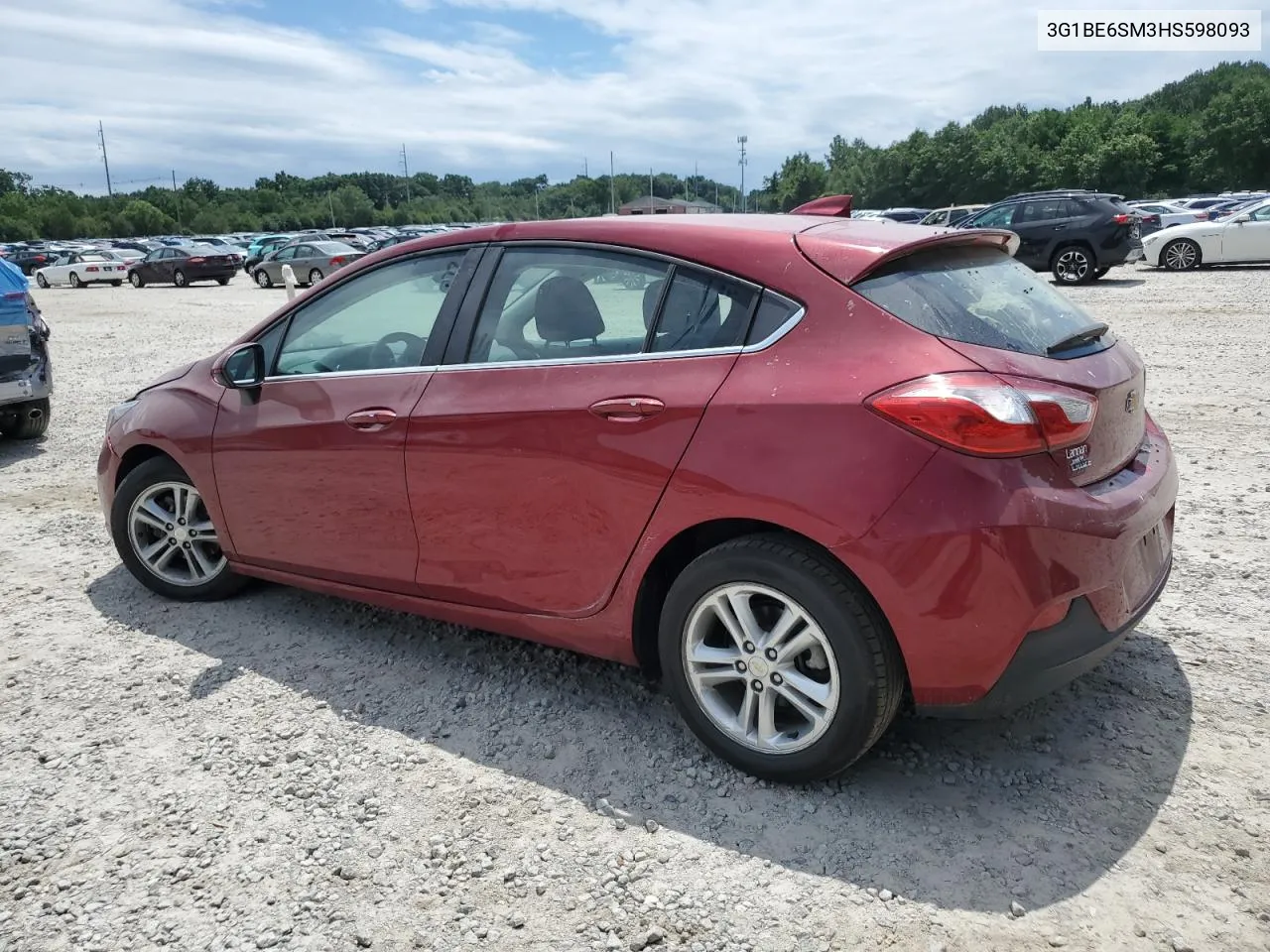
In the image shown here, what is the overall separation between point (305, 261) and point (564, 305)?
95.5 feet

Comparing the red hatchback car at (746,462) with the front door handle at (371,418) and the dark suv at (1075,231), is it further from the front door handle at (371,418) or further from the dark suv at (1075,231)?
the dark suv at (1075,231)

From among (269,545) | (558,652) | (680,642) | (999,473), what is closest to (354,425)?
(269,545)

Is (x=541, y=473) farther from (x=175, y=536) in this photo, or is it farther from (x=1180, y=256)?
(x=1180, y=256)

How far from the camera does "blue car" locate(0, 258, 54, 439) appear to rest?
25.0ft

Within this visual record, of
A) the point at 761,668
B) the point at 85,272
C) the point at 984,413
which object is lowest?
the point at 85,272

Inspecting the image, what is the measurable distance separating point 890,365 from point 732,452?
19.7 inches

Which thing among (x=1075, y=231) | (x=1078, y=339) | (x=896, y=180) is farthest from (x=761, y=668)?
(x=896, y=180)

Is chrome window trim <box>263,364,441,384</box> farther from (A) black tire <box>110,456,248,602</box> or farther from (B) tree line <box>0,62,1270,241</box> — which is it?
(B) tree line <box>0,62,1270,241</box>

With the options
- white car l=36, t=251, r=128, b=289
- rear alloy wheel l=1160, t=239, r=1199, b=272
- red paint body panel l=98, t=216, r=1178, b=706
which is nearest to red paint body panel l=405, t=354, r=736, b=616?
red paint body panel l=98, t=216, r=1178, b=706

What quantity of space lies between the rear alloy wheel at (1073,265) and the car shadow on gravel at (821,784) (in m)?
16.7

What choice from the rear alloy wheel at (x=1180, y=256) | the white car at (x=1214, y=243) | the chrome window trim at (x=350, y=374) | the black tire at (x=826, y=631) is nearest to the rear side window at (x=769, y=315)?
the black tire at (x=826, y=631)

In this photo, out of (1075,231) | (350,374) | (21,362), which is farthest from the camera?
(1075,231)

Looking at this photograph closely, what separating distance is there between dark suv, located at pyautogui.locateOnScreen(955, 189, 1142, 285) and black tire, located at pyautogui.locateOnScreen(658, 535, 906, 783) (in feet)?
55.8

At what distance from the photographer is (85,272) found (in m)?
35.3
